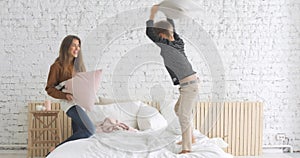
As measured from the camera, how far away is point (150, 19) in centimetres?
319

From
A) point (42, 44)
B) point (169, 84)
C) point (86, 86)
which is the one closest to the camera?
point (169, 84)

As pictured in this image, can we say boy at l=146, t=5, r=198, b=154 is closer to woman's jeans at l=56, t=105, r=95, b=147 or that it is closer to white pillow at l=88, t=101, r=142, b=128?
white pillow at l=88, t=101, r=142, b=128

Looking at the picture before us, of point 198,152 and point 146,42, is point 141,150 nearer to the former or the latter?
point 198,152

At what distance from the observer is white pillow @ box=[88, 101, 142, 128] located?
11.4 ft

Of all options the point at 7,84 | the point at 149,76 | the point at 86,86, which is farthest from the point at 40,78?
the point at 149,76

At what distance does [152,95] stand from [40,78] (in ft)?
5.49

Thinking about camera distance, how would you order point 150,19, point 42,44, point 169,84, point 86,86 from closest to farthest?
1. point 150,19
2. point 169,84
3. point 86,86
4. point 42,44

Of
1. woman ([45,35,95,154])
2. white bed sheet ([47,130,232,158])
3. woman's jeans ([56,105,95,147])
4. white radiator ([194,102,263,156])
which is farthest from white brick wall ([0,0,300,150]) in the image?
white bed sheet ([47,130,232,158])

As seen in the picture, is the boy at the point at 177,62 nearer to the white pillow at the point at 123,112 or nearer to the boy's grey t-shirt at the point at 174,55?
the boy's grey t-shirt at the point at 174,55

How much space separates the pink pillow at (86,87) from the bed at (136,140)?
13 centimetres

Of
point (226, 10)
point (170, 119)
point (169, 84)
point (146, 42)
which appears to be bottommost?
point (170, 119)

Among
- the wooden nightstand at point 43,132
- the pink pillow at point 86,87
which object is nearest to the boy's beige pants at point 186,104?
the pink pillow at point 86,87

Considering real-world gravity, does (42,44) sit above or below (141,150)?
above

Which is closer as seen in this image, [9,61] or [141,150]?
[141,150]
